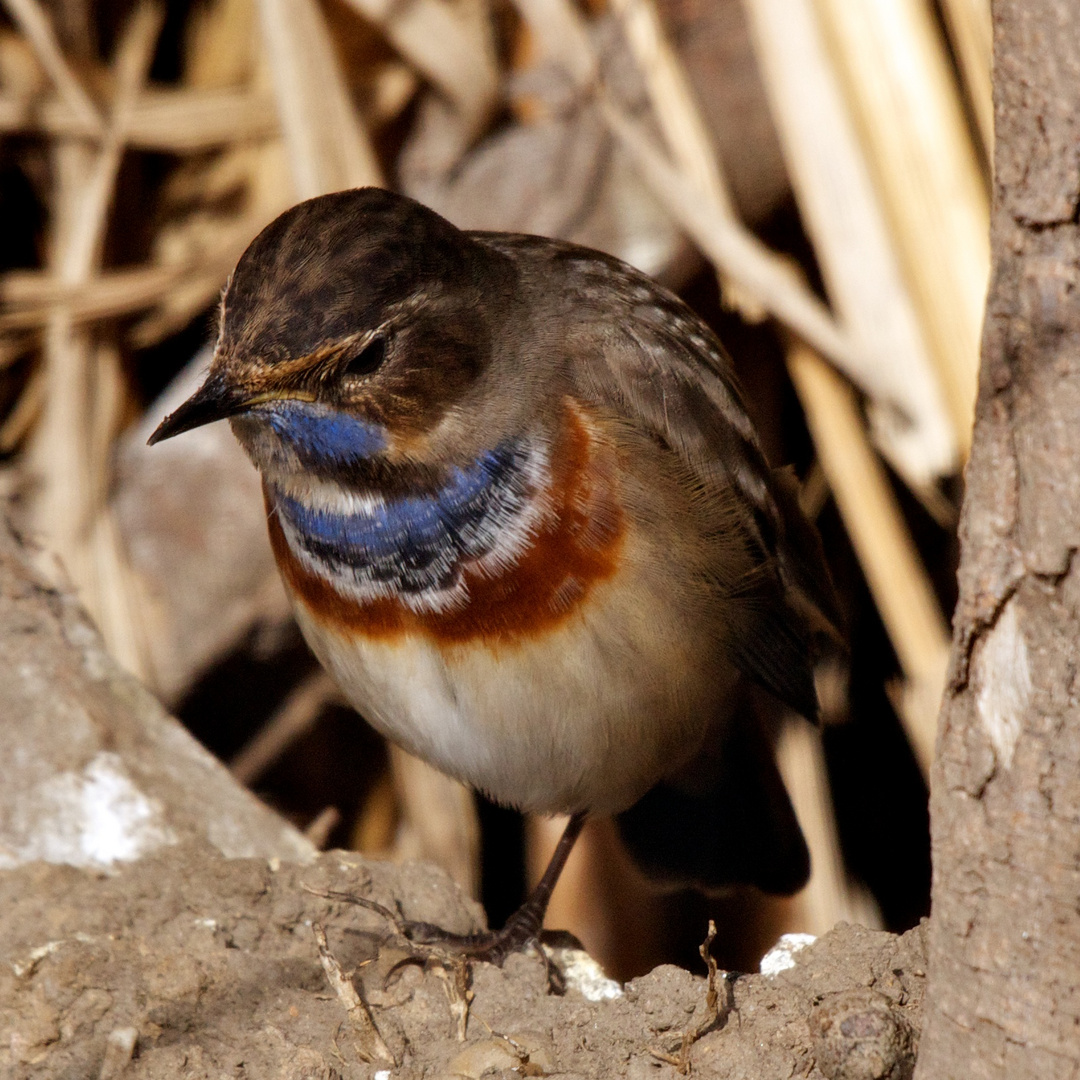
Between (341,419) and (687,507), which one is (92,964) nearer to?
(341,419)

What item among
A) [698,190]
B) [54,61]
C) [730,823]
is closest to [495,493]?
[730,823]

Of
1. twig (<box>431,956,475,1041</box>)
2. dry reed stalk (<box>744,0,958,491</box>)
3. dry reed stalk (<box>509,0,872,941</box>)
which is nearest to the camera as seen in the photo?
twig (<box>431,956,475,1041</box>)

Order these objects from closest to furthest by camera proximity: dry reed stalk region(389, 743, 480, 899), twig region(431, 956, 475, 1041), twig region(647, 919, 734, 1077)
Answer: twig region(647, 919, 734, 1077) < twig region(431, 956, 475, 1041) < dry reed stalk region(389, 743, 480, 899)

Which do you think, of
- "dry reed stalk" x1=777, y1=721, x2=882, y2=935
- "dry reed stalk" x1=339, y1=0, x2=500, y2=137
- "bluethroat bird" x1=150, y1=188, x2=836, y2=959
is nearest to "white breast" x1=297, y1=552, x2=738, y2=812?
"bluethroat bird" x1=150, y1=188, x2=836, y2=959

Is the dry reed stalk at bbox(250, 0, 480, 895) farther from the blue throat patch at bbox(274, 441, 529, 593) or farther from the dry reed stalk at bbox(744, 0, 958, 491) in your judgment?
the blue throat patch at bbox(274, 441, 529, 593)

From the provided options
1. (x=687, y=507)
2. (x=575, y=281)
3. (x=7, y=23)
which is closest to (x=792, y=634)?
(x=687, y=507)

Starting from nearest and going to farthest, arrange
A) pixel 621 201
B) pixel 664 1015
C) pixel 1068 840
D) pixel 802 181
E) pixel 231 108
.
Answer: pixel 1068 840 < pixel 664 1015 < pixel 802 181 < pixel 621 201 < pixel 231 108

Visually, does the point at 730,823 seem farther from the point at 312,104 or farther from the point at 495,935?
the point at 312,104
